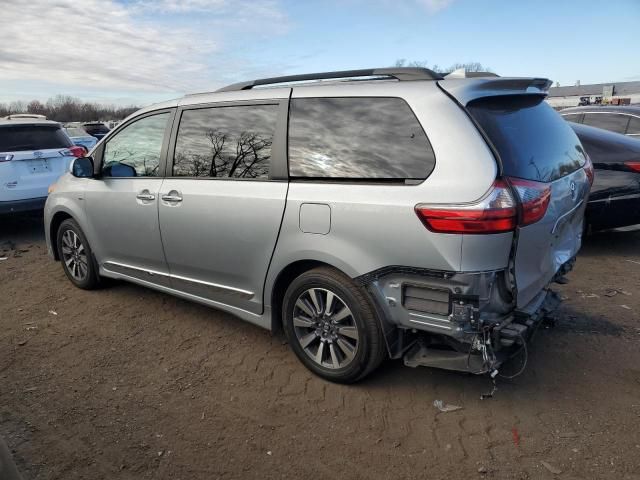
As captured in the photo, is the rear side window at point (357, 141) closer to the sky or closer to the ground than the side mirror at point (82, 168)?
closer to the sky

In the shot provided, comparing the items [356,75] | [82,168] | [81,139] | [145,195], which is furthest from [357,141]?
[81,139]

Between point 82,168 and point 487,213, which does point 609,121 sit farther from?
point 82,168

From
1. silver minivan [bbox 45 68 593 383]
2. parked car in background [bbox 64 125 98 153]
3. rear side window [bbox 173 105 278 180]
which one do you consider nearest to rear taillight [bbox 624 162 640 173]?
silver minivan [bbox 45 68 593 383]

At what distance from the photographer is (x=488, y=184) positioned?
2.54 meters

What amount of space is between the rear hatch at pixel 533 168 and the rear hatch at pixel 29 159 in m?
6.73

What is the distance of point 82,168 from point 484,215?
364 cm

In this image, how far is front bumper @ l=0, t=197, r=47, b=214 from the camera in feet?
23.5

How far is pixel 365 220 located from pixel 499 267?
76 cm

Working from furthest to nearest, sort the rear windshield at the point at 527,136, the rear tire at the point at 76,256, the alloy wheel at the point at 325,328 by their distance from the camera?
the rear tire at the point at 76,256 → the alloy wheel at the point at 325,328 → the rear windshield at the point at 527,136

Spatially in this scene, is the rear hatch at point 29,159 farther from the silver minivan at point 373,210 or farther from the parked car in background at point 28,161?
the silver minivan at point 373,210

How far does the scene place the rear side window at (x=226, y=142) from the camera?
3.43 m

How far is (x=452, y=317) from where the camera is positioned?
2.65 meters

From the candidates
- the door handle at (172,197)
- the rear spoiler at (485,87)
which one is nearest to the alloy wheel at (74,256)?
the door handle at (172,197)

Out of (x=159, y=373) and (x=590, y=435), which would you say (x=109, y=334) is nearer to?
(x=159, y=373)
